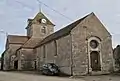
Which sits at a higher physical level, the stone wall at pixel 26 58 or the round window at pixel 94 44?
the round window at pixel 94 44

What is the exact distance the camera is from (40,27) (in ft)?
158

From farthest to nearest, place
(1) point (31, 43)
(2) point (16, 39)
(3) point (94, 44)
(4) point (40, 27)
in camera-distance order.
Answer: (2) point (16, 39) → (4) point (40, 27) → (1) point (31, 43) → (3) point (94, 44)

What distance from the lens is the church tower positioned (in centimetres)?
4750

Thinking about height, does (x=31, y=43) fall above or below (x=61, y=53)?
above

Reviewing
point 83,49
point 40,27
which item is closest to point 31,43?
point 40,27

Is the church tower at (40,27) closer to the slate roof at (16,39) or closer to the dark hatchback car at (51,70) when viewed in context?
the slate roof at (16,39)

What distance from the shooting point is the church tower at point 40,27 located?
4750cm

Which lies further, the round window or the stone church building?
the round window

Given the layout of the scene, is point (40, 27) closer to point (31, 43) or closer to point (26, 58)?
point (31, 43)

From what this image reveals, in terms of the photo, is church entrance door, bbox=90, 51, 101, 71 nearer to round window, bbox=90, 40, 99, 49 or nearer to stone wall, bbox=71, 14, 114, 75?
stone wall, bbox=71, 14, 114, 75

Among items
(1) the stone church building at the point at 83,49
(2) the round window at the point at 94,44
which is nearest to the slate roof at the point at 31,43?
(1) the stone church building at the point at 83,49

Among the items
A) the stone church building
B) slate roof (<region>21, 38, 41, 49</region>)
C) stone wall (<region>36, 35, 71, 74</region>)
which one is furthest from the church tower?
the stone church building

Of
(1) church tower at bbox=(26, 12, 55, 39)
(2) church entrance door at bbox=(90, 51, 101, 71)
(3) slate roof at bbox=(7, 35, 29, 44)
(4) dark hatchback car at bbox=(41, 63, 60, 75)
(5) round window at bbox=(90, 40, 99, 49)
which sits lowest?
(4) dark hatchback car at bbox=(41, 63, 60, 75)

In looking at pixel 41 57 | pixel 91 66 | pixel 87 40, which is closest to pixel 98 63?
pixel 91 66
